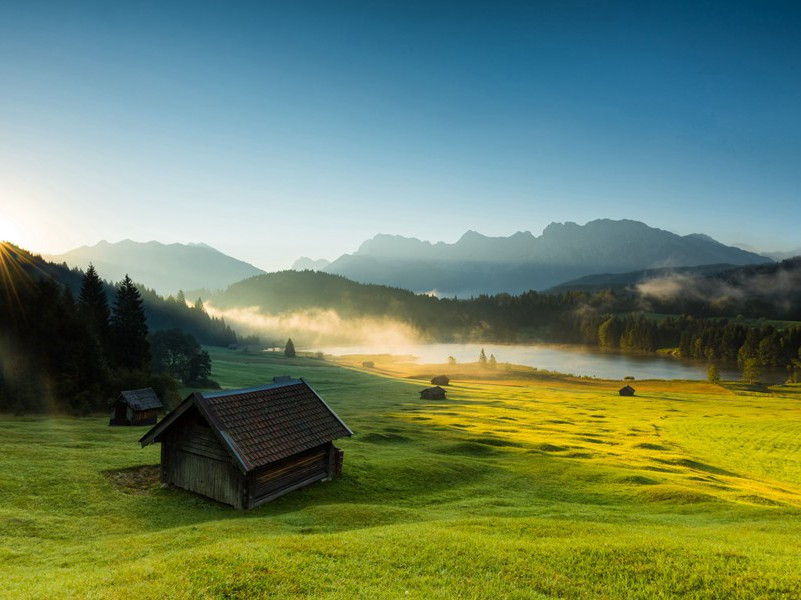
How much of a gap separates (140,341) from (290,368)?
73.7 meters

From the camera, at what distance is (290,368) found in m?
154

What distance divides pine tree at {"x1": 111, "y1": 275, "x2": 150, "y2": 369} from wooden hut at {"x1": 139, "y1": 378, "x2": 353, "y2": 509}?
211 ft

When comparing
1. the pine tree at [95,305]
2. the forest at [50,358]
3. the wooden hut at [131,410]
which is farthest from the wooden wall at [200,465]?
the pine tree at [95,305]

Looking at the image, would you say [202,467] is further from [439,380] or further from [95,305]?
[439,380]

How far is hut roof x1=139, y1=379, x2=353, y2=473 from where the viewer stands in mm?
25125

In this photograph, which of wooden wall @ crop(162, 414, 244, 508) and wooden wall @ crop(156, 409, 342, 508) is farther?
wooden wall @ crop(162, 414, 244, 508)

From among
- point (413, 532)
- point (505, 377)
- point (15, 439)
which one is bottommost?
point (505, 377)

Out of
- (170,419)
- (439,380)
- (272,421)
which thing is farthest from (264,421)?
(439,380)

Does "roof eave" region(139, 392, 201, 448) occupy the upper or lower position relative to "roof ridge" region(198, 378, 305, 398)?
lower

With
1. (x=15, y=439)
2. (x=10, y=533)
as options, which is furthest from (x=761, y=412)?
(x=15, y=439)

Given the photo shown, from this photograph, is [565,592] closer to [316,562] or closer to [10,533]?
[316,562]

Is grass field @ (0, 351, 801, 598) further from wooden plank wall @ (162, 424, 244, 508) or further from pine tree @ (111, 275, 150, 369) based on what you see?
pine tree @ (111, 275, 150, 369)

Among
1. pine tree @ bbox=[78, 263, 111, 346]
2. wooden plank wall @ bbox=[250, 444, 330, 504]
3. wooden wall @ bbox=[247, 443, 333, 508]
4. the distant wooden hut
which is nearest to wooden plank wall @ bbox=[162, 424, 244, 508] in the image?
wooden wall @ bbox=[247, 443, 333, 508]

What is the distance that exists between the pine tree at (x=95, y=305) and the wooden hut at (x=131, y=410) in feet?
91.3
